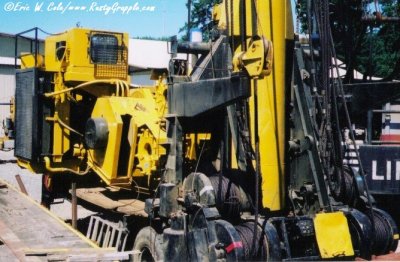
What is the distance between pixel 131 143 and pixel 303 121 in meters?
2.42

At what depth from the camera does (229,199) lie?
454 centimetres

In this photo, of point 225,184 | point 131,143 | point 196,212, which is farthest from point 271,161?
point 131,143

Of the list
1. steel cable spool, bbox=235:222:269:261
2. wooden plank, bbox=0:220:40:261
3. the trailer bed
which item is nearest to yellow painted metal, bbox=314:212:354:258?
steel cable spool, bbox=235:222:269:261

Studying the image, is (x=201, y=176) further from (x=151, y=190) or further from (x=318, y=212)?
(x=151, y=190)

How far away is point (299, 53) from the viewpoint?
4879 millimetres

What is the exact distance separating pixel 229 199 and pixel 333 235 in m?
0.94

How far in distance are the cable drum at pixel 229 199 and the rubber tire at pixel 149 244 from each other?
1.35m

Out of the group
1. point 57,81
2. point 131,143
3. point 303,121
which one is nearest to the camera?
point 303,121

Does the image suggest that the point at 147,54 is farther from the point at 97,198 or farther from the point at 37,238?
the point at 37,238

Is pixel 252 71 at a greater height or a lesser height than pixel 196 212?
greater

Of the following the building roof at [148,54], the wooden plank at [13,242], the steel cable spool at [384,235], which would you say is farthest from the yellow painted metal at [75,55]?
the building roof at [148,54]

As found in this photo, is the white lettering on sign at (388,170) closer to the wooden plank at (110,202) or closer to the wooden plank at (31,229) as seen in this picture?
the wooden plank at (110,202)

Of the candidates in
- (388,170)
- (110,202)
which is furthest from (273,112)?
(388,170)

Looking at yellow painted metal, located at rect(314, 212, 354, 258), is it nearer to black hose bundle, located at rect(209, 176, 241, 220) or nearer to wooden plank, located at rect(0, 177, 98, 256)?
black hose bundle, located at rect(209, 176, 241, 220)
